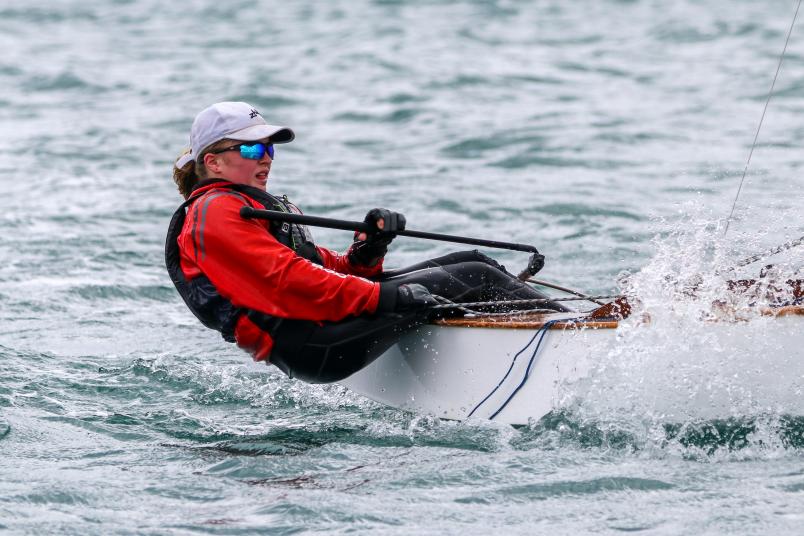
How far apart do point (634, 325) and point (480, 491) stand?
2.69 ft

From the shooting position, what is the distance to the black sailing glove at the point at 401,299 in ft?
14.9

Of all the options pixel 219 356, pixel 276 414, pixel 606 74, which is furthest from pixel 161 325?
pixel 606 74

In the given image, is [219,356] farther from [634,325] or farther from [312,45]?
[312,45]

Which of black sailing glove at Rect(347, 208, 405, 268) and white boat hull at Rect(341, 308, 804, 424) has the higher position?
black sailing glove at Rect(347, 208, 405, 268)

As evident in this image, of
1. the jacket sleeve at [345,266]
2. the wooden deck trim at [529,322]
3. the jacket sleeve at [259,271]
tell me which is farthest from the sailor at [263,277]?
the jacket sleeve at [345,266]

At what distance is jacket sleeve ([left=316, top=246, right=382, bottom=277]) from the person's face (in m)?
0.61

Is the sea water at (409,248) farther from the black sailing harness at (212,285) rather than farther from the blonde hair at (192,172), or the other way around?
the blonde hair at (192,172)

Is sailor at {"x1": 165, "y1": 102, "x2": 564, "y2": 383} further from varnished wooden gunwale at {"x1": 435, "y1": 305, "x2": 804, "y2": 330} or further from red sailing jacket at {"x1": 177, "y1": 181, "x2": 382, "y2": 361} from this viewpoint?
varnished wooden gunwale at {"x1": 435, "y1": 305, "x2": 804, "y2": 330}

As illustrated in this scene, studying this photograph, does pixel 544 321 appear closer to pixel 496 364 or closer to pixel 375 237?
pixel 496 364

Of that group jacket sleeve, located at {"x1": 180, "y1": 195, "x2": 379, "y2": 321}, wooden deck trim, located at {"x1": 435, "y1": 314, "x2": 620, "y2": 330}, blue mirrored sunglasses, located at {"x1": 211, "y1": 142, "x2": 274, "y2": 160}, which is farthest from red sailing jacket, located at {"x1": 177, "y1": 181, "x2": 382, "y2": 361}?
wooden deck trim, located at {"x1": 435, "y1": 314, "x2": 620, "y2": 330}

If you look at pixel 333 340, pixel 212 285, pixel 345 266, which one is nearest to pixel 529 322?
pixel 333 340

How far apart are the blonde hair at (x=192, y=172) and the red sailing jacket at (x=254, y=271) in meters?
0.14

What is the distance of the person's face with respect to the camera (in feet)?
15.1

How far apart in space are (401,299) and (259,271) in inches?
21.4
